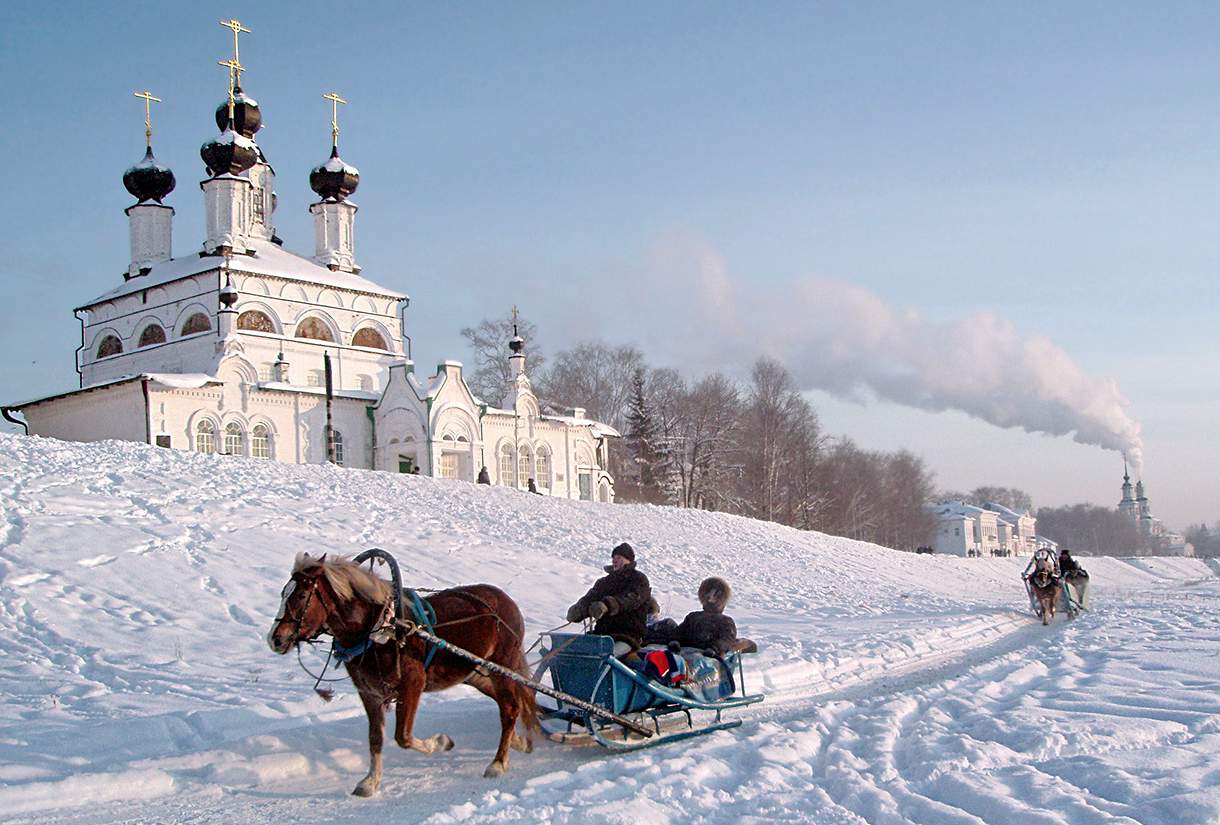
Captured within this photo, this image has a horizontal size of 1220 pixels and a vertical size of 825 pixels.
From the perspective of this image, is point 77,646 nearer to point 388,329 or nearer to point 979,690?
point 979,690

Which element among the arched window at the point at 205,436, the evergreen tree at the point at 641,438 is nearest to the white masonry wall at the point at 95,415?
the arched window at the point at 205,436

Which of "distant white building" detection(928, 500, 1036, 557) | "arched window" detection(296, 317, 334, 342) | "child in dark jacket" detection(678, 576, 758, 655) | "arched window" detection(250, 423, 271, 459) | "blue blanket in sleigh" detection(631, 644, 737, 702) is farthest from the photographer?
"distant white building" detection(928, 500, 1036, 557)

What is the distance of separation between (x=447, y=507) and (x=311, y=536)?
267 inches

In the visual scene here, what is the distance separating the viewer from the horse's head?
23.8 ft

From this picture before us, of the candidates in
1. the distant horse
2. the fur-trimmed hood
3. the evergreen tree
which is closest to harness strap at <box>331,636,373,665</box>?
the fur-trimmed hood

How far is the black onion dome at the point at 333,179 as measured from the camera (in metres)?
48.8

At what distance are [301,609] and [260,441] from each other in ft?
105

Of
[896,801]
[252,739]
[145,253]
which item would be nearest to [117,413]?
[145,253]

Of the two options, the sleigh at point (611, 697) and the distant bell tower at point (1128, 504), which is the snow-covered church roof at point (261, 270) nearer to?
the sleigh at point (611, 697)

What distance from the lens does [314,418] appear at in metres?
39.3

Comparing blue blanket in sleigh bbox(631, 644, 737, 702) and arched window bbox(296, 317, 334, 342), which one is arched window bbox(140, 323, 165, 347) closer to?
arched window bbox(296, 317, 334, 342)

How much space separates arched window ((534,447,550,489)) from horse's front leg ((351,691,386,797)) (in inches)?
1513

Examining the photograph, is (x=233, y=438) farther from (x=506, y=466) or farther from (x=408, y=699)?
(x=408, y=699)

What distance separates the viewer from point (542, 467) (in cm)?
4675
